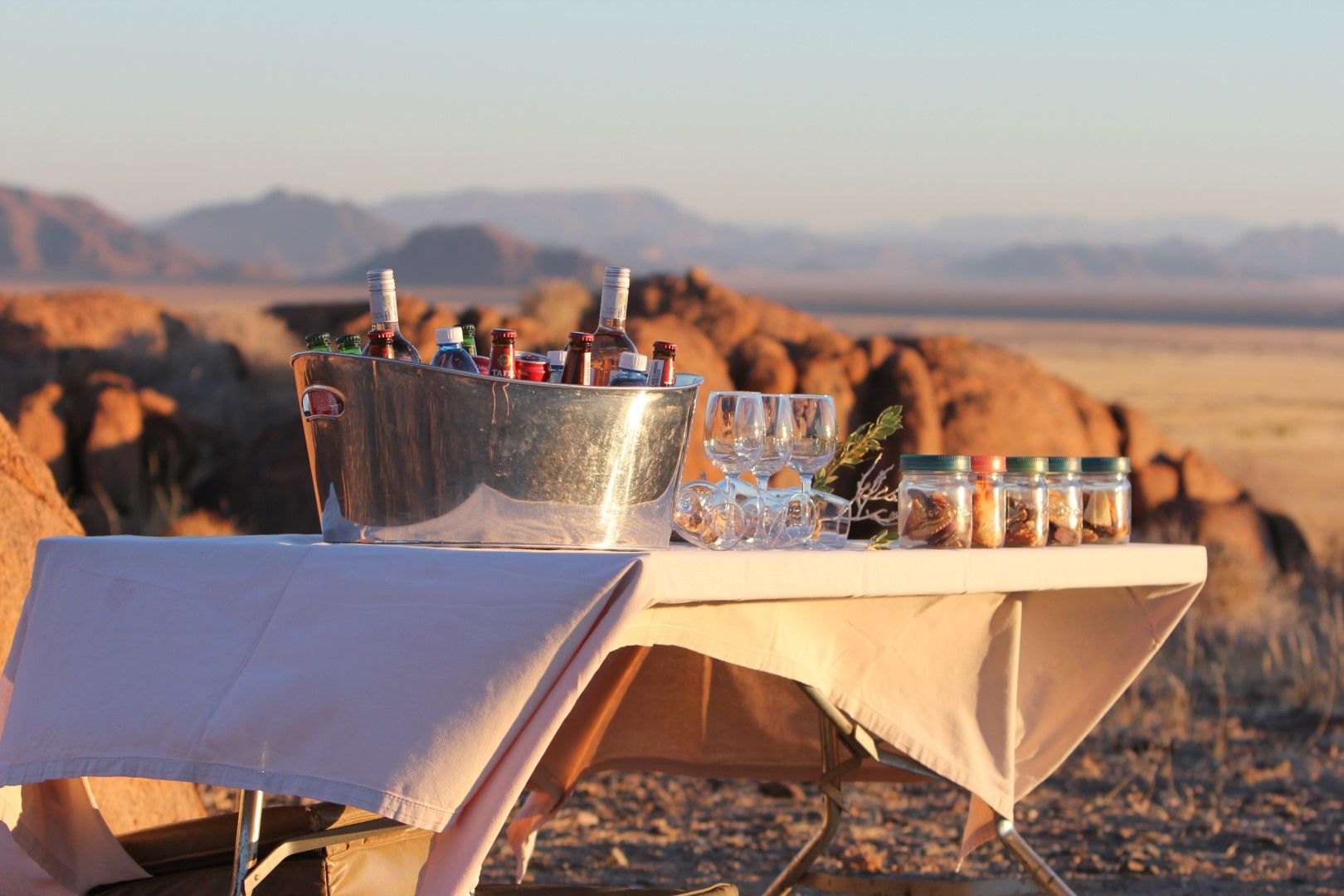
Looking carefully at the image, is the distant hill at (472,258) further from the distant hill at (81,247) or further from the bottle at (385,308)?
the bottle at (385,308)

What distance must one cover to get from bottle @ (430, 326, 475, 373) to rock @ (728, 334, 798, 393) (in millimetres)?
7566

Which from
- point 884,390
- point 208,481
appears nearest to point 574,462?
point 884,390

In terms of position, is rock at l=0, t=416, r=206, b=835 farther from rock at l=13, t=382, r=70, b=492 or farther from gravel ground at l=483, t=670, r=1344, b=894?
rock at l=13, t=382, r=70, b=492

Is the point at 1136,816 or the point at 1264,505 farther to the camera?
the point at 1264,505

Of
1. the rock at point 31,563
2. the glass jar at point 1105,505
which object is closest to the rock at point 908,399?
the rock at point 31,563

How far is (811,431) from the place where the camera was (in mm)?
2555

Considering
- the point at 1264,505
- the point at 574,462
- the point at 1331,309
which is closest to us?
the point at 574,462

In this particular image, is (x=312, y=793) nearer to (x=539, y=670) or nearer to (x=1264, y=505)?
(x=539, y=670)

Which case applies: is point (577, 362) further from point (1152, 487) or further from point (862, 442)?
point (1152, 487)

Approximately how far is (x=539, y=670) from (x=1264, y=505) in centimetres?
1102

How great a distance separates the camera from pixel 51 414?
11.0 m

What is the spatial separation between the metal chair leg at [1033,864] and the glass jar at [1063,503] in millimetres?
554

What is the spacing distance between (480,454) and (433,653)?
0.98ft

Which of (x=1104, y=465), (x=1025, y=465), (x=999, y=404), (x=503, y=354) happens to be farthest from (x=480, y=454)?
(x=999, y=404)
